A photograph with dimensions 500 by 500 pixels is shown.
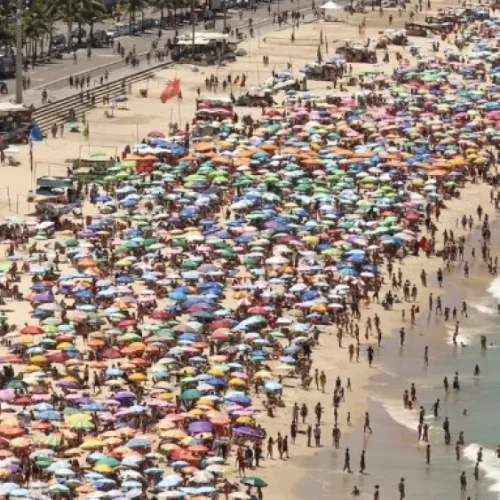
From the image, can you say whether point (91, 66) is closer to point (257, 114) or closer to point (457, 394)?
point (257, 114)

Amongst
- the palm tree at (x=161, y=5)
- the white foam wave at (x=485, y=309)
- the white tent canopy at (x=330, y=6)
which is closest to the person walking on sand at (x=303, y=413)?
the white foam wave at (x=485, y=309)

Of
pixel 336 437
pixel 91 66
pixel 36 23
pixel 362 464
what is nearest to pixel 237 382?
pixel 336 437

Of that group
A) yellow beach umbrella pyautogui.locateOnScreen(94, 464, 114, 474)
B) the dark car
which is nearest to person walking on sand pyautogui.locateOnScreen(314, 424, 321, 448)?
yellow beach umbrella pyautogui.locateOnScreen(94, 464, 114, 474)

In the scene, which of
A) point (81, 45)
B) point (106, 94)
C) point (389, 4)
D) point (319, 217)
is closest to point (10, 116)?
point (106, 94)

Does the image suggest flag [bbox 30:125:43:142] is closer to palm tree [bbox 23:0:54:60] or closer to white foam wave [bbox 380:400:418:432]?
palm tree [bbox 23:0:54:60]

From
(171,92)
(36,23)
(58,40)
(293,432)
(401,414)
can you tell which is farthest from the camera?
(58,40)
